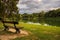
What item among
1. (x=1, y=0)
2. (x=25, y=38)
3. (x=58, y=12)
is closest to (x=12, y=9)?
(x=1, y=0)

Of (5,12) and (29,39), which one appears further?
(5,12)

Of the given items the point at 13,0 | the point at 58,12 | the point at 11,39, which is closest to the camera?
the point at 11,39

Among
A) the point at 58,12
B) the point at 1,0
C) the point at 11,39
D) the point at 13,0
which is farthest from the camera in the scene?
the point at 58,12

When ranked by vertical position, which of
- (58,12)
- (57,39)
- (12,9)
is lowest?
(58,12)

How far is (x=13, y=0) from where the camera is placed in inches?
1237

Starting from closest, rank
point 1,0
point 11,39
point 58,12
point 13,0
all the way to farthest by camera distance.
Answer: point 11,39 → point 1,0 → point 13,0 → point 58,12

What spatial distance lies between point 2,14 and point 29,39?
1525cm

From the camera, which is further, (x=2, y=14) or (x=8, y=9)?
(x=2, y=14)

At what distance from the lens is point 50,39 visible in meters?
18.9

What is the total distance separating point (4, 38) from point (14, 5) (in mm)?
14027

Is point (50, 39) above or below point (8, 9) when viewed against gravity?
below

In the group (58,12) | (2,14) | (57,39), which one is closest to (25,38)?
(57,39)

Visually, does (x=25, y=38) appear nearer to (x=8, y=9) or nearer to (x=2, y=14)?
(x=8, y=9)

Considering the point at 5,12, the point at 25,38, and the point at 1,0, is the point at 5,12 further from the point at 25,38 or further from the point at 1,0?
the point at 25,38
